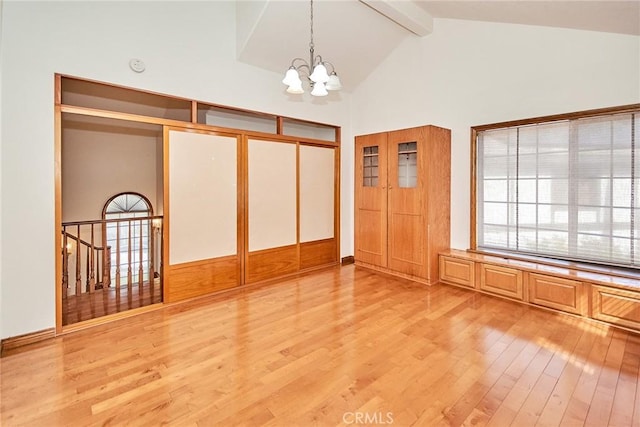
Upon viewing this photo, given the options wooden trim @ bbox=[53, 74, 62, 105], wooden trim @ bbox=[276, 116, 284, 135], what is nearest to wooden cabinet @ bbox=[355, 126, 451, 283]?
wooden trim @ bbox=[276, 116, 284, 135]

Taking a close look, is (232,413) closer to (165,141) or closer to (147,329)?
(147,329)

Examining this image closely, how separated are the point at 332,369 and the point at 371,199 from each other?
126 inches

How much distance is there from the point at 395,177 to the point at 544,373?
9.99 feet

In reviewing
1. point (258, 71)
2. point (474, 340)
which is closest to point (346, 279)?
point (474, 340)

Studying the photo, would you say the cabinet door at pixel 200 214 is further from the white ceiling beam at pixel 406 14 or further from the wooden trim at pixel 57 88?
the white ceiling beam at pixel 406 14

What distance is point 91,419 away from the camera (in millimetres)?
1905

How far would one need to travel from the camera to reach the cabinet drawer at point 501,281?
374 cm

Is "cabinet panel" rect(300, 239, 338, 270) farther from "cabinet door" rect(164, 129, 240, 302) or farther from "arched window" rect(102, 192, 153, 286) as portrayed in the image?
"arched window" rect(102, 192, 153, 286)

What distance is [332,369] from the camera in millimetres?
2414

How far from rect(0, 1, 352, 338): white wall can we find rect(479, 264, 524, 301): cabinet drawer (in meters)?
4.49

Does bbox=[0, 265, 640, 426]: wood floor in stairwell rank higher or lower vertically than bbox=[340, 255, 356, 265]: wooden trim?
lower

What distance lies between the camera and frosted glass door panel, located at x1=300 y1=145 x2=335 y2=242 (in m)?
5.14

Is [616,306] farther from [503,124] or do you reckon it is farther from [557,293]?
[503,124]

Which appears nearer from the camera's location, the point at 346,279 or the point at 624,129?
the point at 624,129
